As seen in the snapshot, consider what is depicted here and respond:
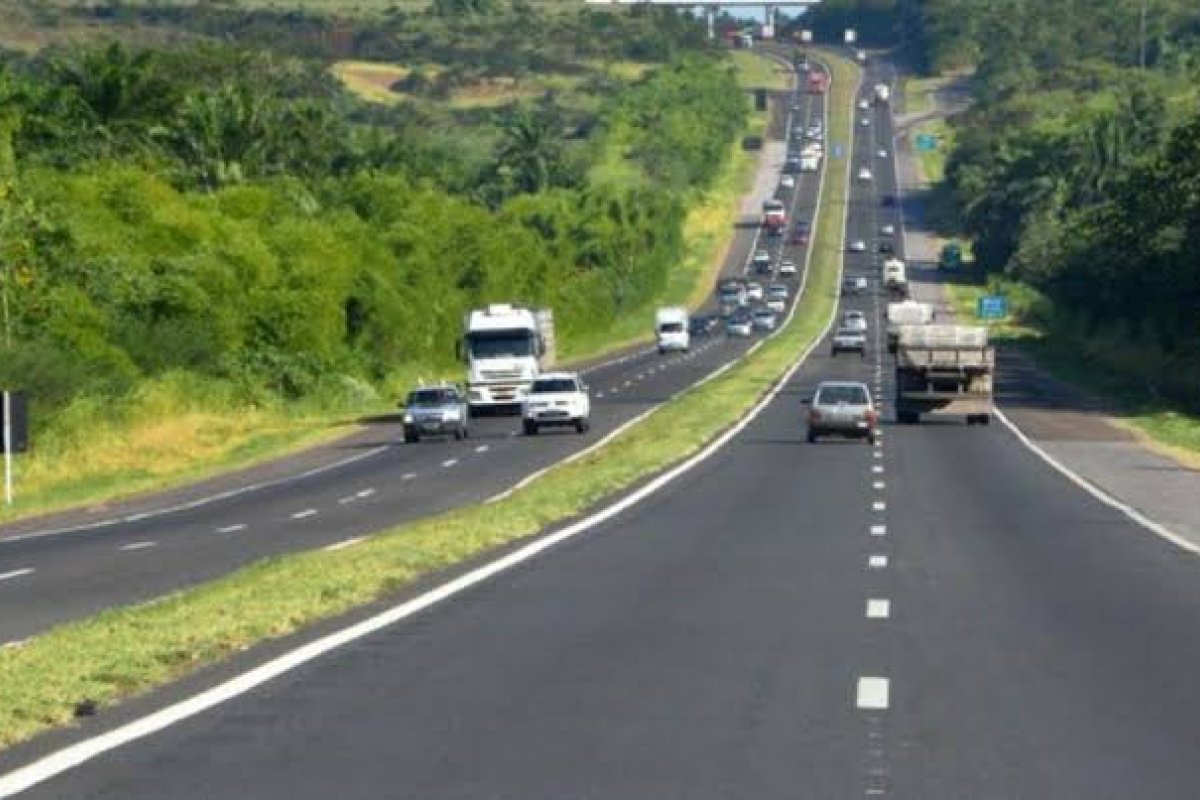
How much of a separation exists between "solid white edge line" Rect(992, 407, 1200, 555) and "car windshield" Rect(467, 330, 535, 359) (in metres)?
13.2

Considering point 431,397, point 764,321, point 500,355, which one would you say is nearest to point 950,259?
point 764,321

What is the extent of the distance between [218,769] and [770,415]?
6403 cm

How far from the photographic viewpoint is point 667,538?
35.8m

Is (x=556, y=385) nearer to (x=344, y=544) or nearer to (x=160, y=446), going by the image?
(x=160, y=446)

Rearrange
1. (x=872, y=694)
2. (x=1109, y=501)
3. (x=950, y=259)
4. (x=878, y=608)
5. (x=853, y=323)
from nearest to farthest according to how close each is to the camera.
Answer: (x=872, y=694) → (x=878, y=608) → (x=1109, y=501) → (x=853, y=323) → (x=950, y=259)

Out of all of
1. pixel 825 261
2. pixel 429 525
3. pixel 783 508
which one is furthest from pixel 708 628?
pixel 825 261

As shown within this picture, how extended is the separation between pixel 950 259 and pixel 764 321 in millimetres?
39524

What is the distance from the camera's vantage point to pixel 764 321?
5886 inches

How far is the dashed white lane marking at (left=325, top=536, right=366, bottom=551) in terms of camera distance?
3466 cm

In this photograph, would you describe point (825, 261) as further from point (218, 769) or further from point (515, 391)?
point (218, 769)

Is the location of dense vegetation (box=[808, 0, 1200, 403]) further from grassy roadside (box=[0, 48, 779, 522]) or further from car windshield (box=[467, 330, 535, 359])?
grassy roadside (box=[0, 48, 779, 522])

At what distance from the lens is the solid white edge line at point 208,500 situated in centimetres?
4409

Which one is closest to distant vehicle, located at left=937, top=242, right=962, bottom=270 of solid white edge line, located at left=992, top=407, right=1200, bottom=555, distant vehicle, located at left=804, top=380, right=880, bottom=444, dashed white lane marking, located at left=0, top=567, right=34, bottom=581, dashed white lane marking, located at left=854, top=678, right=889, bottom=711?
solid white edge line, located at left=992, top=407, right=1200, bottom=555

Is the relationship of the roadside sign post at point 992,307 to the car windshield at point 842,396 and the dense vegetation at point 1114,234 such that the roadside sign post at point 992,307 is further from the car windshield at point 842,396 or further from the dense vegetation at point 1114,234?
the car windshield at point 842,396
